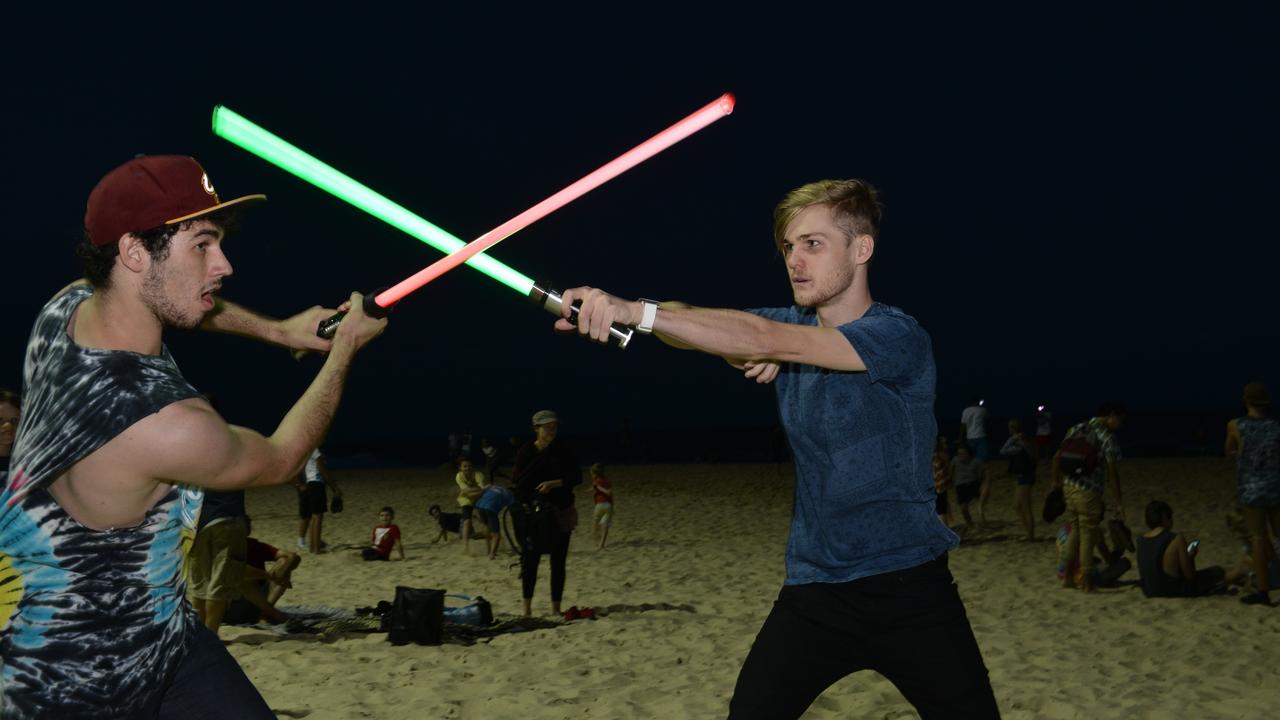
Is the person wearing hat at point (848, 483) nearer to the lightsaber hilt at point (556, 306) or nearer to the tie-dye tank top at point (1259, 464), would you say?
the lightsaber hilt at point (556, 306)

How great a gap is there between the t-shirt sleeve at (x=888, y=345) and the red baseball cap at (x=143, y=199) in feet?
5.94

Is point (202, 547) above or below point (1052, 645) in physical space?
above

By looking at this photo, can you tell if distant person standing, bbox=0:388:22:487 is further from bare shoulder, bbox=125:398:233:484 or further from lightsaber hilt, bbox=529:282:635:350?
lightsaber hilt, bbox=529:282:635:350

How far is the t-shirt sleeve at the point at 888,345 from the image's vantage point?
114 inches

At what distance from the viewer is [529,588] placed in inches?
358

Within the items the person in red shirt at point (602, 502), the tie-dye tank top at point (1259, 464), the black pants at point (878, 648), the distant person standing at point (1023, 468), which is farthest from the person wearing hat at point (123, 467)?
the distant person standing at point (1023, 468)

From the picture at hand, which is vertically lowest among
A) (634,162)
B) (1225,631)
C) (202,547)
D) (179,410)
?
(1225,631)

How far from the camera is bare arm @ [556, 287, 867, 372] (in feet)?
8.96

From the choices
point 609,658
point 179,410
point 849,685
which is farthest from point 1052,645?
point 179,410

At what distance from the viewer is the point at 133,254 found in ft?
7.83

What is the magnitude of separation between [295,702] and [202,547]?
63.0 inches

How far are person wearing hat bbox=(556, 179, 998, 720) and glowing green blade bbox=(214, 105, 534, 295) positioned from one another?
0.95 ft

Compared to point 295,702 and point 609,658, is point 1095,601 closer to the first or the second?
point 609,658

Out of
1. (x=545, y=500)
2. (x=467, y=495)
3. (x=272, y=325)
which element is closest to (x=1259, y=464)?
(x=545, y=500)
